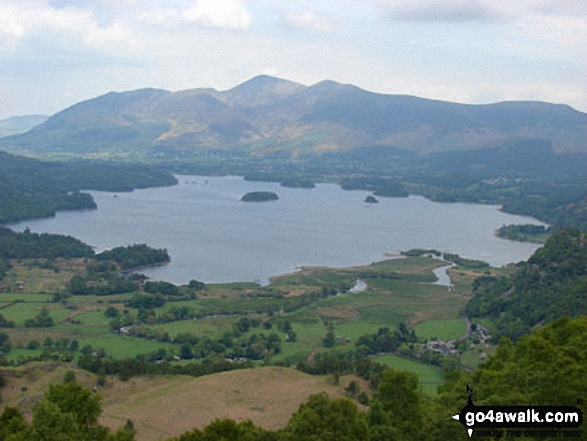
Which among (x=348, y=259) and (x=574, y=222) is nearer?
(x=348, y=259)

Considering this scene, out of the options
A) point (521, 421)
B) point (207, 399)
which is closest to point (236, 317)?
point (207, 399)

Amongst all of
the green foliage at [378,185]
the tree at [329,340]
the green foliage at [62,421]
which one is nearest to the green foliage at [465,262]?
the tree at [329,340]

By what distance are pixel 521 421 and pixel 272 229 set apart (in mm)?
73138

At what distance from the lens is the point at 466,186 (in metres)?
144

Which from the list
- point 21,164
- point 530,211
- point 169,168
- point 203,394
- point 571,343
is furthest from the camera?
point 169,168

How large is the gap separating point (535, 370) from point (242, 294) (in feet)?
124

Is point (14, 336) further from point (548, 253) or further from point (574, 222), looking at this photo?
point (574, 222)

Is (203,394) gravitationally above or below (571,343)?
below

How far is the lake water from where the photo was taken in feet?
226

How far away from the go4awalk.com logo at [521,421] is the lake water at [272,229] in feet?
153

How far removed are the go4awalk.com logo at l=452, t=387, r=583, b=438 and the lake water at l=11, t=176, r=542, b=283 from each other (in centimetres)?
4675

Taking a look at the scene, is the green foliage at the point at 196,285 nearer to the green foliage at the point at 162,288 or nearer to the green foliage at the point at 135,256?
the green foliage at the point at 162,288

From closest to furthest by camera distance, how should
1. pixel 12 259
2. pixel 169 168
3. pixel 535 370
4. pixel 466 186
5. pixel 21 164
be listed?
pixel 535 370 → pixel 12 259 → pixel 21 164 → pixel 466 186 → pixel 169 168

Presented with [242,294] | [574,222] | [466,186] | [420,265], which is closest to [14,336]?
[242,294]
